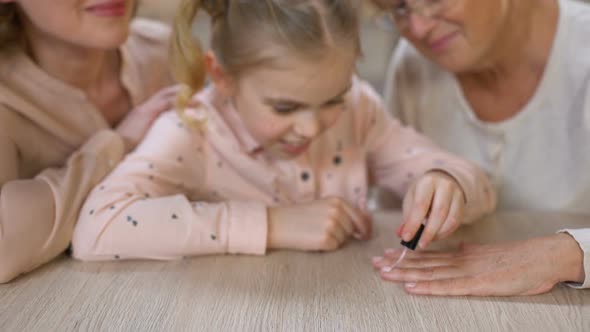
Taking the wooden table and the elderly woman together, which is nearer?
the wooden table

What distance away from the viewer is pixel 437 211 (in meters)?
0.87

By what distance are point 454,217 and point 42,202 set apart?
23.8 inches

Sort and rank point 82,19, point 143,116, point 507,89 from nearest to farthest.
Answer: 1. point 82,19
2. point 143,116
3. point 507,89

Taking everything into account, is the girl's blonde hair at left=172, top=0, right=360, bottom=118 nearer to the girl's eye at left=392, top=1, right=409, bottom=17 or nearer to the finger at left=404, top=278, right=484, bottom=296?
the girl's eye at left=392, top=1, right=409, bottom=17

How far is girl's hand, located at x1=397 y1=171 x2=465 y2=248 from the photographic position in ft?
2.79

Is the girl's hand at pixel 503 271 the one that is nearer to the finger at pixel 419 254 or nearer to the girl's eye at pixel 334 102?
the finger at pixel 419 254

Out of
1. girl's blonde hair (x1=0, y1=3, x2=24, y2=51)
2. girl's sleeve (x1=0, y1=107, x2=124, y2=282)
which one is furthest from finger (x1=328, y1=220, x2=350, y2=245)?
girl's blonde hair (x1=0, y1=3, x2=24, y2=51)

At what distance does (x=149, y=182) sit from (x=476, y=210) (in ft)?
1.81

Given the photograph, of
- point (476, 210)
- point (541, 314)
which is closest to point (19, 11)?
point (476, 210)

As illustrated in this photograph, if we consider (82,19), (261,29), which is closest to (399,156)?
(261,29)

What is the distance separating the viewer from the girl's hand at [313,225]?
924 mm

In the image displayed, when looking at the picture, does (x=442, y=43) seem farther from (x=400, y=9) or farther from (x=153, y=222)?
(x=153, y=222)

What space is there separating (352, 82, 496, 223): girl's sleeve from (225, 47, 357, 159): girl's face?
21 centimetres

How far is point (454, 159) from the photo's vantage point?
108 cm
